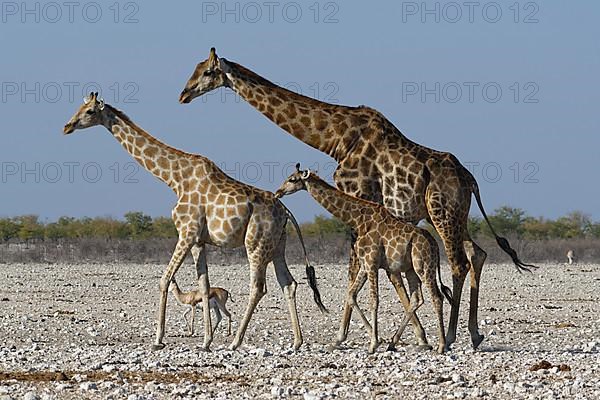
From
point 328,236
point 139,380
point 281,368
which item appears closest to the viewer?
point 139,380

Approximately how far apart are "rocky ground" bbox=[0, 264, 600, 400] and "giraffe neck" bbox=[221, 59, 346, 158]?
2478mm

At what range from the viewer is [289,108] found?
55.0ft

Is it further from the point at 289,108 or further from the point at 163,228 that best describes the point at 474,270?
the point at 163,228

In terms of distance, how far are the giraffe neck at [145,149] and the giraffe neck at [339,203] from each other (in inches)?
64.4

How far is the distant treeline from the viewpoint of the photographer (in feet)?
174

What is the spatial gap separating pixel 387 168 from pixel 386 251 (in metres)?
1.11

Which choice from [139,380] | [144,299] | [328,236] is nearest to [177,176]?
[139,380]

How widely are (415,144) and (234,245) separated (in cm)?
245

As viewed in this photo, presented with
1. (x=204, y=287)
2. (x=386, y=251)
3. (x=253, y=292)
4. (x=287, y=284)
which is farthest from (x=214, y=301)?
(x=386, y=251)

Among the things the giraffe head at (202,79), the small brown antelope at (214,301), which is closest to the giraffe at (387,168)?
the giraffe head at (202,79)

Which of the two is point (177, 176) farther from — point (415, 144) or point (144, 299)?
point (144, 299)

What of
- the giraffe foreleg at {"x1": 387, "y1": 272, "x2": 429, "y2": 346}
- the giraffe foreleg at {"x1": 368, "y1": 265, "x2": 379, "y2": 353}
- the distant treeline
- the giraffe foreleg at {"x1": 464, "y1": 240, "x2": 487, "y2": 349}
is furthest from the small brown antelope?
the distant treeline

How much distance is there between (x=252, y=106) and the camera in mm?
16828

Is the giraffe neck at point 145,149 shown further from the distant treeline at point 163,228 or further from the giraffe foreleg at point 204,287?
the distant treeline at point 163,228
